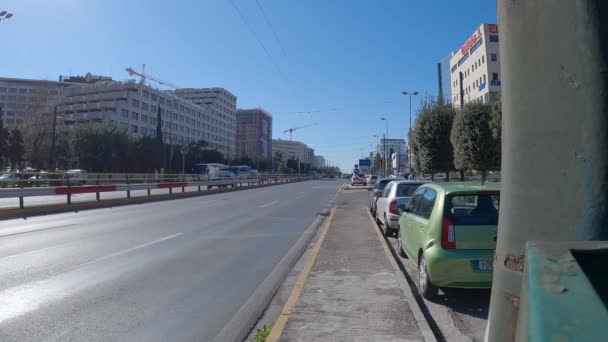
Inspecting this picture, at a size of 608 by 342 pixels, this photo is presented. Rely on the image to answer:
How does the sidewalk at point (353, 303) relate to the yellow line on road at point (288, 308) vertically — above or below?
below

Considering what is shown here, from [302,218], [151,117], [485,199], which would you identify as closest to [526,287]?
[485,199]

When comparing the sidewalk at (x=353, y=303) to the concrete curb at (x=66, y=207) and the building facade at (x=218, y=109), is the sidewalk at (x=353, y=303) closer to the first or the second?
the concrete curb at (x=66, y=207)

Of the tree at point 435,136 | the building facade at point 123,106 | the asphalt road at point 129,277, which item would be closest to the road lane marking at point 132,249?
the asphalt road at point 129,277

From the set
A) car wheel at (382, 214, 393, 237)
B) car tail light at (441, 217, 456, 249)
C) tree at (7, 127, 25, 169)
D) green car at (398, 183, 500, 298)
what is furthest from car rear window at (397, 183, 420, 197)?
tree at (7, 127, 25, 169)

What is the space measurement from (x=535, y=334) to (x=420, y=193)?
6.21m

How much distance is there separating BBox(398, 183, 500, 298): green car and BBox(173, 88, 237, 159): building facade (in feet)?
498

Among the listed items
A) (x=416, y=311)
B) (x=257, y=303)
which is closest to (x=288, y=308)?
(x=257, y=303)

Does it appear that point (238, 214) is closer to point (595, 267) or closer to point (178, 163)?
point (595, 267)

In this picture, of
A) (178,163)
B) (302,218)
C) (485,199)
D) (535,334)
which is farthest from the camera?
(178,163)

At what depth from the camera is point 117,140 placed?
66.1m

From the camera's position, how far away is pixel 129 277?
6.86m

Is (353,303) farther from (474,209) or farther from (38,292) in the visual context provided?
(38,292)

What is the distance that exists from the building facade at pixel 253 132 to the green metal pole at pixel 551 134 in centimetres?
16462

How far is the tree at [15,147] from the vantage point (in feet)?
174
